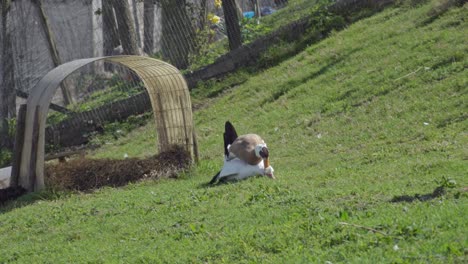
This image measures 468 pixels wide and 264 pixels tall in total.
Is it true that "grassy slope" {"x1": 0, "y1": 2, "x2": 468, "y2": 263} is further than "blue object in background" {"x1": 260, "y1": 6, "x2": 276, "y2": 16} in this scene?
No

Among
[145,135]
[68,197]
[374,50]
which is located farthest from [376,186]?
A: [145,135]

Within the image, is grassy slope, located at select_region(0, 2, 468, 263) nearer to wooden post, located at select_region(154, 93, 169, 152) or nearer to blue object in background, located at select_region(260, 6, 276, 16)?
wooden post, located at select_region(154, 93, 169, 152)

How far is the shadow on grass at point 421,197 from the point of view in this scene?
693cm

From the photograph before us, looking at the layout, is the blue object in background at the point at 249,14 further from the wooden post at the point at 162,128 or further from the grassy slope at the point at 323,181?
the wooden post at the point at 162,128

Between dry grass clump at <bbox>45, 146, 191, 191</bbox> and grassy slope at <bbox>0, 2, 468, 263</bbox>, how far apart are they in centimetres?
31

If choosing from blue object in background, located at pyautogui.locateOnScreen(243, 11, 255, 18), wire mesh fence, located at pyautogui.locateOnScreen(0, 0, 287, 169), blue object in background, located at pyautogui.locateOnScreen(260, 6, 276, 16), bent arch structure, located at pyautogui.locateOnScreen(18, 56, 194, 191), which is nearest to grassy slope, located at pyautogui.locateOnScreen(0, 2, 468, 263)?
bent arch structure, located at pyautogui.locateOnScreen(18, 56, 194, 191)

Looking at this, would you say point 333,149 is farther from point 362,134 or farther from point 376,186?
point 376,186

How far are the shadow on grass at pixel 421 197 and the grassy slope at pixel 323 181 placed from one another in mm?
86

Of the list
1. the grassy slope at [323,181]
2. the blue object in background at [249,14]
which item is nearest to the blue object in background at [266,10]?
the blue object in background at [249,14]

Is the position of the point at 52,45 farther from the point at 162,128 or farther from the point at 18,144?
the point at 18,144

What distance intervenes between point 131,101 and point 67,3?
3710mm

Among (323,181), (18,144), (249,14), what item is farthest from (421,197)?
(249,14)

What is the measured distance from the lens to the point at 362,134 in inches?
456

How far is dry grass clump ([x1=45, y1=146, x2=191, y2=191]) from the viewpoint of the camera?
36.6 ft
